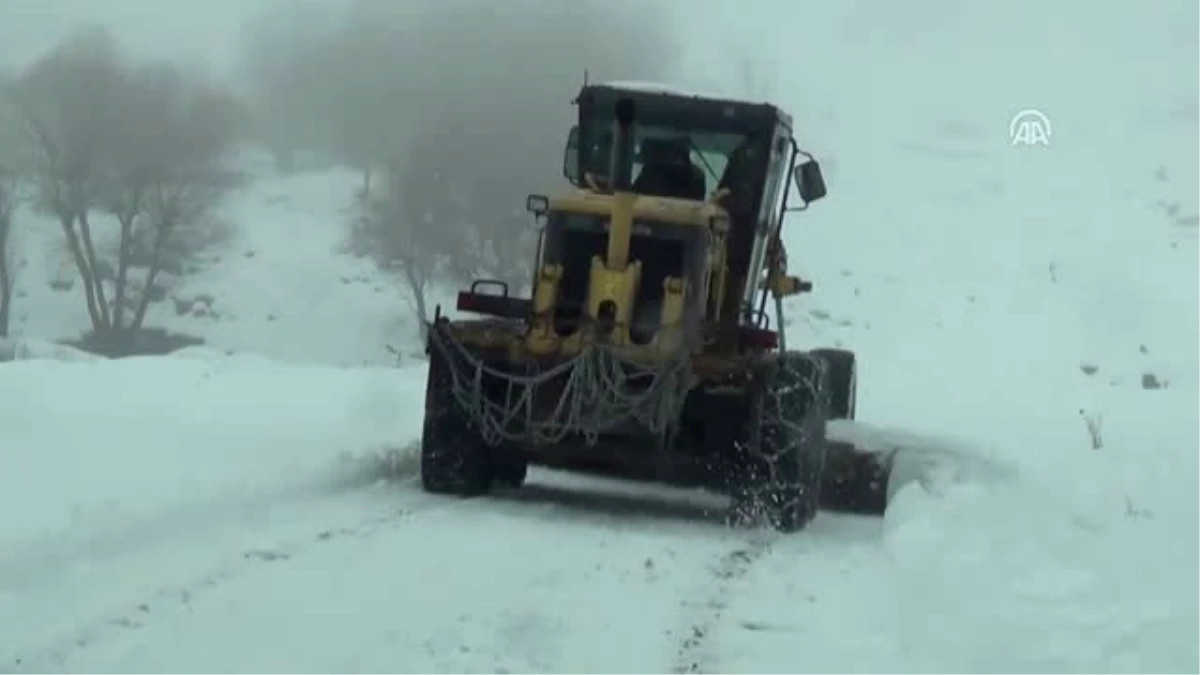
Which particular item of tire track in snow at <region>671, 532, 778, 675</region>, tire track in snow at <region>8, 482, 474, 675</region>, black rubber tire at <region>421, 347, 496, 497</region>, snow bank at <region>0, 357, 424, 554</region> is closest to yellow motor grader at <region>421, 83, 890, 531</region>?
black rubber tire at <region>421, 347, 496, 497</region>

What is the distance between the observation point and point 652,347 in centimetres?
1302

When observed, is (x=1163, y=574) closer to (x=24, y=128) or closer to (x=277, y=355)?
(x=277, y=355)

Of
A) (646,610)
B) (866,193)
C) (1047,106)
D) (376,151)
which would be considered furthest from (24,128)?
(646,610)

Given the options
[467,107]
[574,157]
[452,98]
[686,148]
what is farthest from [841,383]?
[452,98]

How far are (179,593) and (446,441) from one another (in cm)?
497

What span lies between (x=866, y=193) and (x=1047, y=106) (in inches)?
574

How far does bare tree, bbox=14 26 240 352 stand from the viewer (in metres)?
53.5

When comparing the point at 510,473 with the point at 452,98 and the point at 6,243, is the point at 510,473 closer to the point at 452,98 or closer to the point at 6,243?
the point at 6,243

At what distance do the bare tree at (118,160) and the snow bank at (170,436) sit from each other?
30514 millimetres

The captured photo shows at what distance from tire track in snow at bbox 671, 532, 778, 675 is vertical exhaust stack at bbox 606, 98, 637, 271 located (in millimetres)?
2113

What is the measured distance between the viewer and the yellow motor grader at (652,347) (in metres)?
13.0

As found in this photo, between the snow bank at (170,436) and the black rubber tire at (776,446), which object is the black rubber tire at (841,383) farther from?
the black rubber tire at (776,446)

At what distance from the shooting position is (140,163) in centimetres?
5478

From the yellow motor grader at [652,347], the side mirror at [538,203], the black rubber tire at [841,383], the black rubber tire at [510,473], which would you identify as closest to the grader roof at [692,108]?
the yellow motor grader at [652,347]
